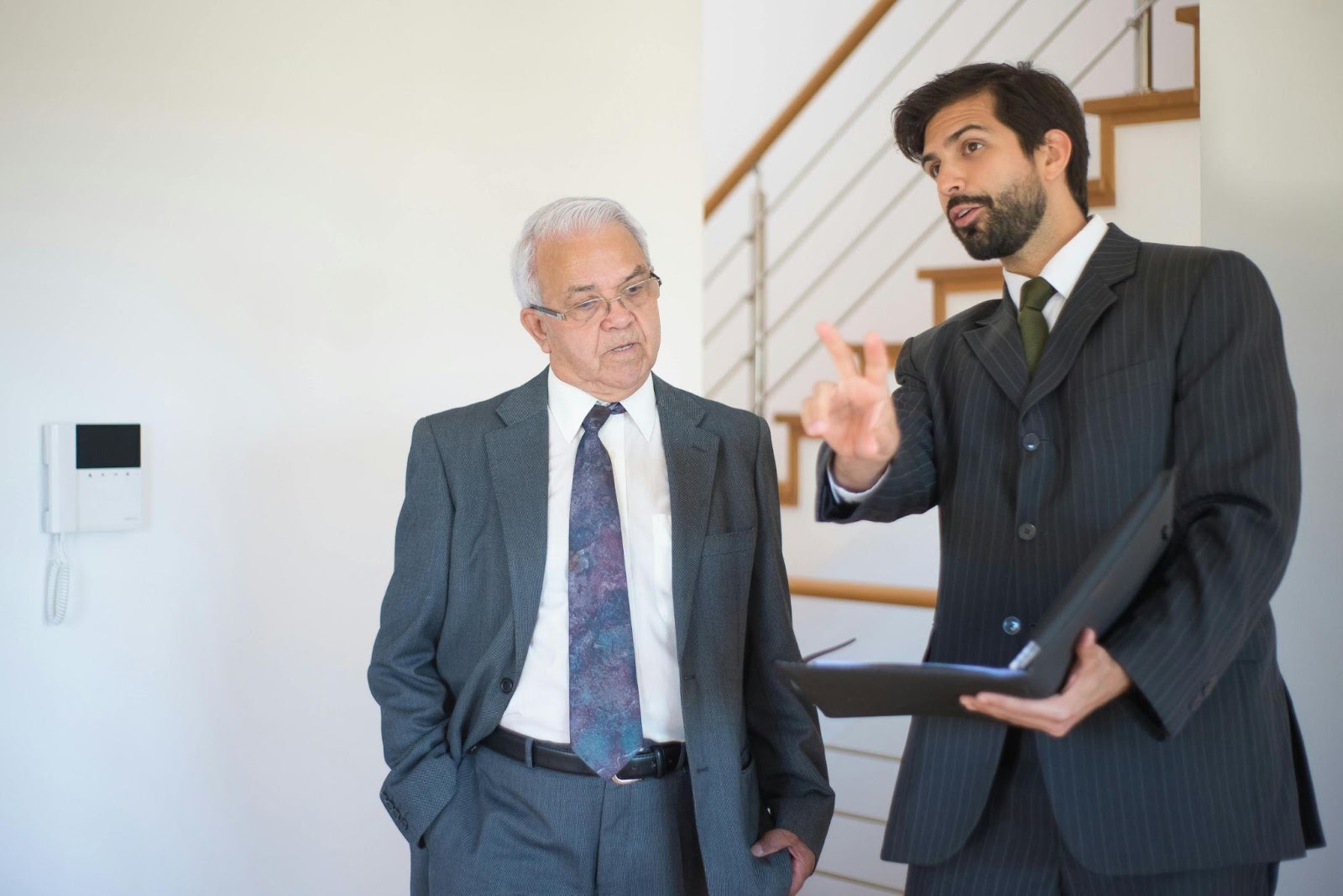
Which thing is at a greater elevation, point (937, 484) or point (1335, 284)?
point (1335, 284)

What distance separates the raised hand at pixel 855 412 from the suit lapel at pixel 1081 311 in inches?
7.5

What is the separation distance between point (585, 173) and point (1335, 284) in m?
1.68

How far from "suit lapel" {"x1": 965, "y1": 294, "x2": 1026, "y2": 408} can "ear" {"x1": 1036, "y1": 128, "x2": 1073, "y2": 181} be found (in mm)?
177

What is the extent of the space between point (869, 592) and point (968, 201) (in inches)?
89.3

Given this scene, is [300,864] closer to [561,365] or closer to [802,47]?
[561,365]

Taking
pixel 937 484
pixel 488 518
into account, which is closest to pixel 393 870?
pixel 488 518

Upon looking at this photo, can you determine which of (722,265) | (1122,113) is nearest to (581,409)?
(1122,113)

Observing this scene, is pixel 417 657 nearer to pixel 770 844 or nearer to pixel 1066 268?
pixel 770 844

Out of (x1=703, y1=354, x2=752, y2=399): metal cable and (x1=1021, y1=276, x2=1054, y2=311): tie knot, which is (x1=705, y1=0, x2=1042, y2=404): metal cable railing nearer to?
(x1=703, y1=354, x2=752, y2=399): metal cable

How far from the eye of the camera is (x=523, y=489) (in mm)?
1820

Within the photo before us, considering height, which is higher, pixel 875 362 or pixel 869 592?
pixel 875 362

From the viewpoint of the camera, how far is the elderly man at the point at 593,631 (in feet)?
5.63

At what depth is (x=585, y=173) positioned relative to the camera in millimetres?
2963

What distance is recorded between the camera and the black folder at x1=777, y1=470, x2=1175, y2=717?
1124 millimetres
